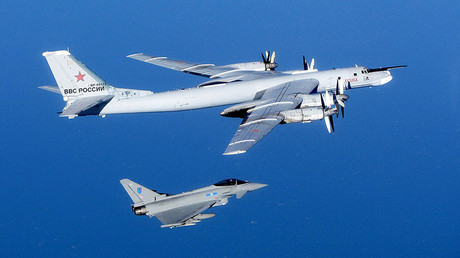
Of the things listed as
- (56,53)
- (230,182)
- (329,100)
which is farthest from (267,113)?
(56,53)

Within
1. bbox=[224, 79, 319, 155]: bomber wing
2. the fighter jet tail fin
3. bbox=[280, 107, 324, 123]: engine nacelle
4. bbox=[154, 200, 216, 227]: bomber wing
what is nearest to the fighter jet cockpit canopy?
bbox=[154, 200, 216, 227]: bomber wing

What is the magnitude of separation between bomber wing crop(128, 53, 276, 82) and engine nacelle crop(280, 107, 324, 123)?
30.3 feet

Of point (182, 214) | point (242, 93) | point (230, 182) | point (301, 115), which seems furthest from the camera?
point (242, 93)

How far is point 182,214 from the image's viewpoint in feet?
198

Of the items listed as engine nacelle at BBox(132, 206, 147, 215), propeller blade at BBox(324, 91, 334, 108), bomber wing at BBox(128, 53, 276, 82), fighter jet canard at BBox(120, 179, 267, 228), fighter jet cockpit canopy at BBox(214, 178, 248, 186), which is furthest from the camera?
bomber wing at BBox(128, 53, 276, 82)

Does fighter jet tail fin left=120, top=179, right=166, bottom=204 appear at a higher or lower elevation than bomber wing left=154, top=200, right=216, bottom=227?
higher

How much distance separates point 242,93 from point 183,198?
1206 centimetres

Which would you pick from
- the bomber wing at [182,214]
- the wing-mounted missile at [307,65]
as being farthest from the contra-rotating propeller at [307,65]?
the bomber wing at [182,214]

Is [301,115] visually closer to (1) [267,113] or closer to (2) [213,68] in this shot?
(1) [267,113]

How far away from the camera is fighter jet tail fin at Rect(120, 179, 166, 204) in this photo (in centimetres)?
6191

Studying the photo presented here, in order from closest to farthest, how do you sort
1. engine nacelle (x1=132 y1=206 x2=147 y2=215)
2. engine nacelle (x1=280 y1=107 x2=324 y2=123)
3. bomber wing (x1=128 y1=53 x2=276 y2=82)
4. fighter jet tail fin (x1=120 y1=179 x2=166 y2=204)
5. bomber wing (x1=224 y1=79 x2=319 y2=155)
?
bomber wing (x1=224 y1=79 x2=319 y2=155) < engine nacelle (x1=132 y1=206 x2=147 y2=215) < fighter jet tail fin (x1=120 y1=179 x2=166 y2=204) < engine nacelle (x1=280 y1=107 x2=324 y2=123) < bomber wing (x1=128 y1=53 x2=276 y2=82)

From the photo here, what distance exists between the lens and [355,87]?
238 feet

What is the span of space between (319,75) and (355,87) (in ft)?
12.9

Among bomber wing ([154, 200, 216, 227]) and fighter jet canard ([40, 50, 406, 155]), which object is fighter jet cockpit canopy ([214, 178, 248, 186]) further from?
fighter jet canard ([40, 50, 406, 155])
